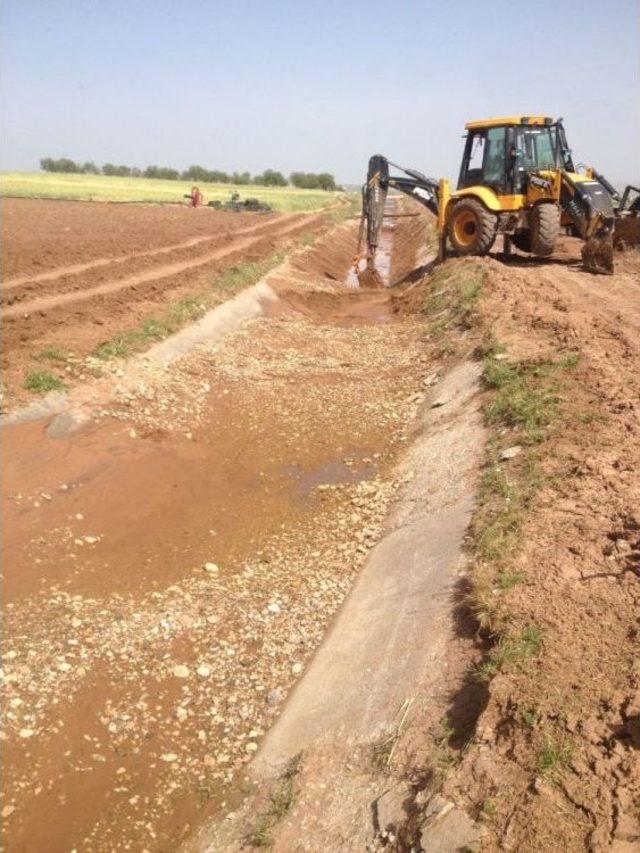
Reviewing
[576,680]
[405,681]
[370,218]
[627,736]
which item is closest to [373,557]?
[405,681]

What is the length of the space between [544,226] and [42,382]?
11.3 metres

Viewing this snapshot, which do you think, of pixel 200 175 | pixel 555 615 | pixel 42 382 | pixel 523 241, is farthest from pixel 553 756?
pixel 200 175

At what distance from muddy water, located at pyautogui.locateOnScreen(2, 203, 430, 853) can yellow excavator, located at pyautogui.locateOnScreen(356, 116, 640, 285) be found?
6.23m

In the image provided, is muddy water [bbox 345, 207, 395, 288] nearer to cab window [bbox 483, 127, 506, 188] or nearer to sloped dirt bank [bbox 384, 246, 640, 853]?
cab window [bbox 483, 127, 506, 188]

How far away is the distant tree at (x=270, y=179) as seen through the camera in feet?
329

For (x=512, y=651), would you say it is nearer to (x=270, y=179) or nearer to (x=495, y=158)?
(x=495, y=158)

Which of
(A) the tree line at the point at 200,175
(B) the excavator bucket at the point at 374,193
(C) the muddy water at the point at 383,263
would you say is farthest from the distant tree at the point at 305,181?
(B) the excavator bucket at the point at 374,193

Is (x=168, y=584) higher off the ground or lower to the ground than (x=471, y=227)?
lower

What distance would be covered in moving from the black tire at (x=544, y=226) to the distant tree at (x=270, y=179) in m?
93.2

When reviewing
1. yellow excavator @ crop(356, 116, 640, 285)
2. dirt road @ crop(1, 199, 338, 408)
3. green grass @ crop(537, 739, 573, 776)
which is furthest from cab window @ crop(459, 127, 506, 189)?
green grass @ crop(537, 739, 573, 776)

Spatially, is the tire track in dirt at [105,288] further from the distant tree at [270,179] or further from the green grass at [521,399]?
the distant tree at [270,179]

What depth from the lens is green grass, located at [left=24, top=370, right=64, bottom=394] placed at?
882 cm

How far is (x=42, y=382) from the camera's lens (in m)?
8.92

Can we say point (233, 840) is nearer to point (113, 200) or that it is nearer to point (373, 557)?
point (373, 557)
